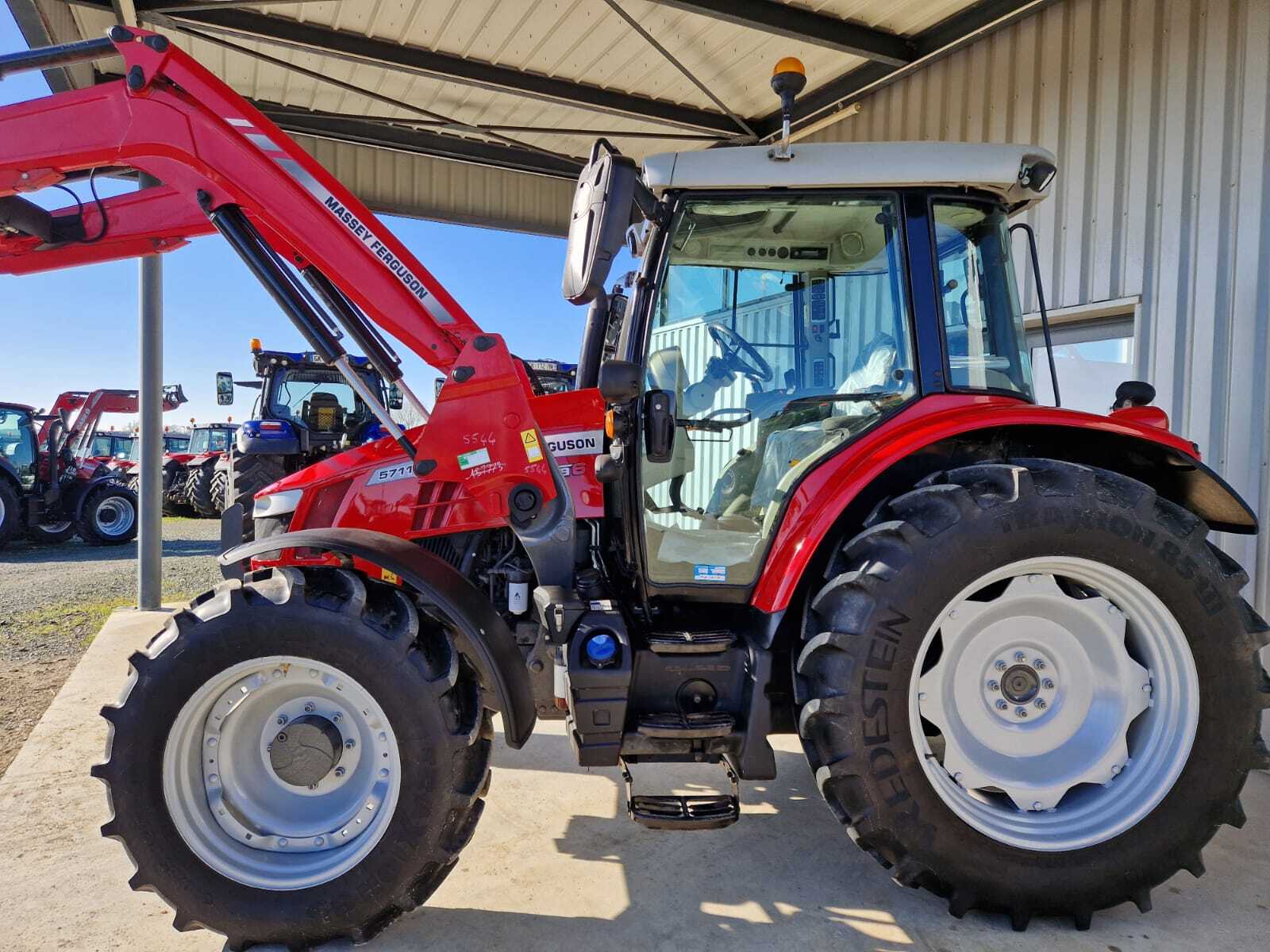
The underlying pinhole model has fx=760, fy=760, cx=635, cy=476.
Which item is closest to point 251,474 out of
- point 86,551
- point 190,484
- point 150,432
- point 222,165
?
point 150,432

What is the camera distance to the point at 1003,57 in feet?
16.9

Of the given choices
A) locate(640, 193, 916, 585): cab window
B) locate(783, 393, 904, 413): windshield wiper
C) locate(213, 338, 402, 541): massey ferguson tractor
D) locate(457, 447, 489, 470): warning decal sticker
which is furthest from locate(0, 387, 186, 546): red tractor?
locate(783, 393, 904, 413): windshield wiper

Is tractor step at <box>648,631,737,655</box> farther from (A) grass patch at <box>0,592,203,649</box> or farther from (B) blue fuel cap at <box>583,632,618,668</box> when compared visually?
(A) grass patch at <box>0,592,203,649</box>

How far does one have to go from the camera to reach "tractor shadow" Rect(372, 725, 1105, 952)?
2.12m

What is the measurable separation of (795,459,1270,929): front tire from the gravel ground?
11.6 ft

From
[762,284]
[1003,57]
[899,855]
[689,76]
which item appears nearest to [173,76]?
[762,284]

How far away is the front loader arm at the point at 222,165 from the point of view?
7.63 ft

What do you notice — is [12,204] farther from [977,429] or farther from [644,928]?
[977,429]

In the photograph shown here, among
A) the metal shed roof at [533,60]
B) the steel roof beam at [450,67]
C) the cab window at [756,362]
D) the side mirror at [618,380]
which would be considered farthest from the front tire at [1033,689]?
the steel roof beam at [450,67]

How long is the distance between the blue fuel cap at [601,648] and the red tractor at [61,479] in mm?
11157

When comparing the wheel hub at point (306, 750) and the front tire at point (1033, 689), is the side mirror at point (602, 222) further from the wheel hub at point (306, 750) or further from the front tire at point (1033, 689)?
the wheel hub at point (306, 750)

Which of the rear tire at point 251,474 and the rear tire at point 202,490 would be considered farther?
the rear tire at point 202,490

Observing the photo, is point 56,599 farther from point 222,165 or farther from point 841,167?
point 841,167

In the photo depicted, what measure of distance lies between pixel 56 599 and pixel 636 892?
678 centimetres
